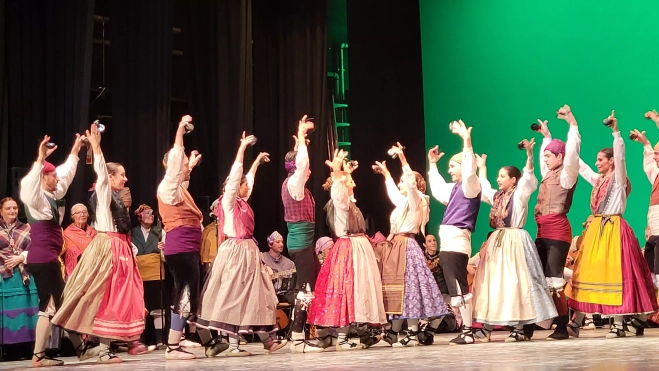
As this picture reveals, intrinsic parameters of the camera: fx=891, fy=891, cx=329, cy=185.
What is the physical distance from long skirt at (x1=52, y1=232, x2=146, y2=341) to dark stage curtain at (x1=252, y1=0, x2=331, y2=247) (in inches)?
127

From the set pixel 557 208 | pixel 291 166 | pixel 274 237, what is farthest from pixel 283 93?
pixel 557 208

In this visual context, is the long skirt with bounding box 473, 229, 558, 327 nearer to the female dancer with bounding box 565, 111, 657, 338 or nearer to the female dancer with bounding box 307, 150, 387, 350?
the female dancer with bounding box 565, 111, 657, 338

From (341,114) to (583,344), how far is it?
4.75 m

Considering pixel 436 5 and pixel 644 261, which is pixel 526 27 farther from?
pixel 644 261

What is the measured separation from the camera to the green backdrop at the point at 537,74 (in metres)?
7.14

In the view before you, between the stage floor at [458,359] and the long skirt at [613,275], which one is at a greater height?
the long skirt at [613,275]

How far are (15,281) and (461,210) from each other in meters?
3.04

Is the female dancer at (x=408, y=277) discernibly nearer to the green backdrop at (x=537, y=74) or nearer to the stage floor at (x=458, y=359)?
the stage floor at (x=458, y=359)

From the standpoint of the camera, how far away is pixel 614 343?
481 cm

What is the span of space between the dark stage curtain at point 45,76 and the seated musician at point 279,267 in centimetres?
172

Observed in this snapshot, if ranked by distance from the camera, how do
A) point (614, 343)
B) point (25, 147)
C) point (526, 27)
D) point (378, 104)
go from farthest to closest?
point (378, 104), point (526, 27), point (25, 147), point (614, 343)

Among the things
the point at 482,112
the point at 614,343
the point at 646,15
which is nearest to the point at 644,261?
the point at 614,343

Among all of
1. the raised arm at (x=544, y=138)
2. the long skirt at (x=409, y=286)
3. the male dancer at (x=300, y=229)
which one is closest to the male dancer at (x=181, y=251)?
the male dancer at (x=300, y=229)

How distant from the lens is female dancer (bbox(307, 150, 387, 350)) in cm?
537
